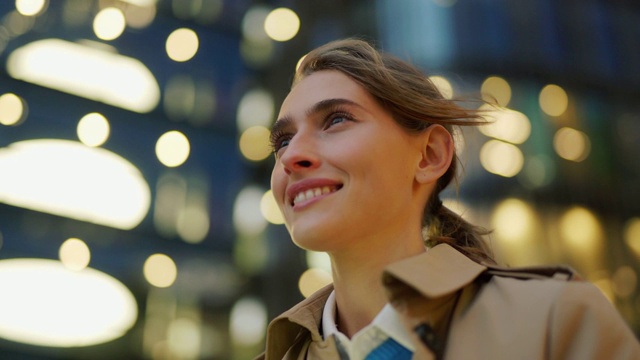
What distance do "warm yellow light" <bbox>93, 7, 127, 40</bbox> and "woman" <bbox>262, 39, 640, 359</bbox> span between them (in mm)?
5193

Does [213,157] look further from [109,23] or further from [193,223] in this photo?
[109,23]

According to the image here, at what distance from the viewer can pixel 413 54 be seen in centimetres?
720

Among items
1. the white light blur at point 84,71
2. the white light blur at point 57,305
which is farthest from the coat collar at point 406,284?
the white light blur at point 84,71

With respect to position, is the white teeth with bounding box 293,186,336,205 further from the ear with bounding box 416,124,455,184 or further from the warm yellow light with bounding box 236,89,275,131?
the warm yellow light with bounding box 236,89,275,131

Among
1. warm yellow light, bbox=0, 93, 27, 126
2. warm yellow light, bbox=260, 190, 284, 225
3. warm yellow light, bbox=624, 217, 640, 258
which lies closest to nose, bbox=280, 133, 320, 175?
warm yellow light, bbox=0, 93, 27, 126

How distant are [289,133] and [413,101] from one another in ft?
0.71

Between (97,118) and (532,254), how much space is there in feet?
Result: 14.3

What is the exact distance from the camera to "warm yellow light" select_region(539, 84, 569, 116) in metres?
8.20

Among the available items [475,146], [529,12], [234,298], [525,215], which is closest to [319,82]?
[234,298]

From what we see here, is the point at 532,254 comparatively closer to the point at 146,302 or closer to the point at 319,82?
the point at 146,302

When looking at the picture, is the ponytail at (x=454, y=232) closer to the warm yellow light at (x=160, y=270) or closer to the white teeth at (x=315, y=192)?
the white teeth at (x=315, y=192)

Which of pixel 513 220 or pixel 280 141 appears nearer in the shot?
pixel 280 141

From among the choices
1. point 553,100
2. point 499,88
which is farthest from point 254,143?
point 553,100

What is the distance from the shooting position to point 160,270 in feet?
20.1
